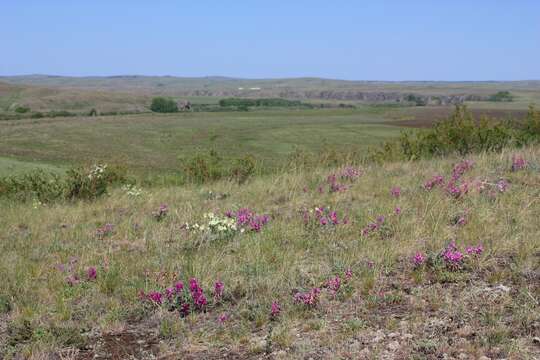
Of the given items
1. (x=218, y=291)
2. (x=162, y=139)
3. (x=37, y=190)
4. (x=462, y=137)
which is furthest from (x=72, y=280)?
(x=162, y=139)

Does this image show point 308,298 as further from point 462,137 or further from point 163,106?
point 163,106

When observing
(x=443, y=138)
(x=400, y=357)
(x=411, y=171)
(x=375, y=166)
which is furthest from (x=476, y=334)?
(x=443, y=138)

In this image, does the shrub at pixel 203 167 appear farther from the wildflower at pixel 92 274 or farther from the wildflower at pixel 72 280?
the wildflower at pixel 72 280

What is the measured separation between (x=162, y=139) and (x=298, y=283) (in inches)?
2667

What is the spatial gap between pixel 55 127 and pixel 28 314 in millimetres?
79245

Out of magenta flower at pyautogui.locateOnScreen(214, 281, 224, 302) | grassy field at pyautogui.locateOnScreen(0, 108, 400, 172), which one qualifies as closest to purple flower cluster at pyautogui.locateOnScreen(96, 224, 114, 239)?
magenta flower at pyautogui.locateOnScreen(214, 281, 224, 302)

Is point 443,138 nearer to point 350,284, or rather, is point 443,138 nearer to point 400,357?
point 350,284

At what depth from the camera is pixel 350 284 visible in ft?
16.2

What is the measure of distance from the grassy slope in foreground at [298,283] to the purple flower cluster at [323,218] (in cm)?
11

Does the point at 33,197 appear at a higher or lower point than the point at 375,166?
lower

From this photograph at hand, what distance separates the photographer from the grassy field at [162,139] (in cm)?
5088

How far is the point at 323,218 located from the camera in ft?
22.4

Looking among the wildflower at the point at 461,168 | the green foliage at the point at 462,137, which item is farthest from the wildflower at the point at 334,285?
the green foliage at the point at 462,137

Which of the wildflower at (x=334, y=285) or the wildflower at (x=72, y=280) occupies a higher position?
the wildflower at (x=334, y=285)
